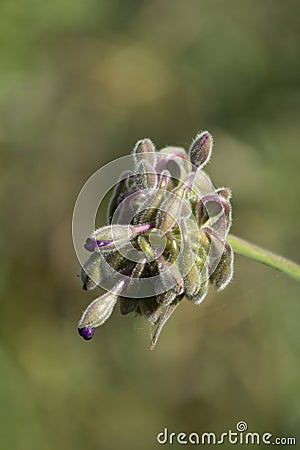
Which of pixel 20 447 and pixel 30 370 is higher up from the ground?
pixel 30 370

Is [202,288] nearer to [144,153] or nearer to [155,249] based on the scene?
[155,249]

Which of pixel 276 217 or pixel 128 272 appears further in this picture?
pixel 276 217

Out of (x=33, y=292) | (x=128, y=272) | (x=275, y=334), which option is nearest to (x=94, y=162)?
(x=33, y=292)

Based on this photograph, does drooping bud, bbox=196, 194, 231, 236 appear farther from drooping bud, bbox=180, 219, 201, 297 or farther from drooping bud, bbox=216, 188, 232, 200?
drooping bud, bbox=180, 219, 201, 297

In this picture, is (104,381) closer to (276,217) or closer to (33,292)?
(33,292)

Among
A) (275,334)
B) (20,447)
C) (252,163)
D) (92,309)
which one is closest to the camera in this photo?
(92,309)
